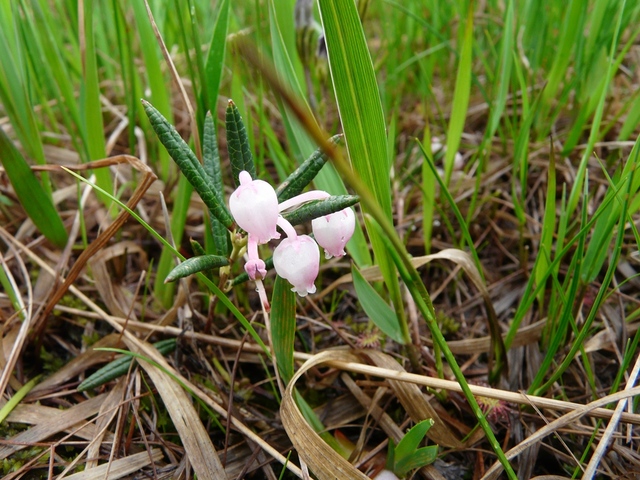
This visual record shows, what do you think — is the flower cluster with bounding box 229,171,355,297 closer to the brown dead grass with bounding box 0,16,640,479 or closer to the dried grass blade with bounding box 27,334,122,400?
the brown dead grass with bounding box 0,16,640,479

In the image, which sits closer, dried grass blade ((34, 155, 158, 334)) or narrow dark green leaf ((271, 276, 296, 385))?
narrow dark green leaf ((271, 276, 296, 385))

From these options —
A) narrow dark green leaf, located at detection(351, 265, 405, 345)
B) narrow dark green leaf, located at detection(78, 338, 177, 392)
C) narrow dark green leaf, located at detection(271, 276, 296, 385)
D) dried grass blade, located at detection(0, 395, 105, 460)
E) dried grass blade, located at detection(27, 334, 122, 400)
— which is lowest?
dried grass blade, located at detection(0, 395, 105, 460)

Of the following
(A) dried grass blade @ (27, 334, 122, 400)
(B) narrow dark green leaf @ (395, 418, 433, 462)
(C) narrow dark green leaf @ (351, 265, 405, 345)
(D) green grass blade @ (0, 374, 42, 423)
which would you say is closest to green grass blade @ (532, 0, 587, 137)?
(C) narrow dark green leaf @ (351, 265, 405, 345)

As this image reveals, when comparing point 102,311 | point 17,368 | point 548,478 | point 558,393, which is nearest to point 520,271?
point 558,393

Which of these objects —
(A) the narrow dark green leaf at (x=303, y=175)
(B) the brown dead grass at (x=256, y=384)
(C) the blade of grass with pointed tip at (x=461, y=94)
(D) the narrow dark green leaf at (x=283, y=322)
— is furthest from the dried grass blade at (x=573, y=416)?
(C) the blade of grass with pointed tip at (x=461, y=94)

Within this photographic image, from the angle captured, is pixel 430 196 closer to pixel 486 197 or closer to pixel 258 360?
pixel 486 197

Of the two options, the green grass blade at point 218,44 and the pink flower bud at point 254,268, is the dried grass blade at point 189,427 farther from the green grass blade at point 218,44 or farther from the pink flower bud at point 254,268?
the green grass blade at point 218,44
